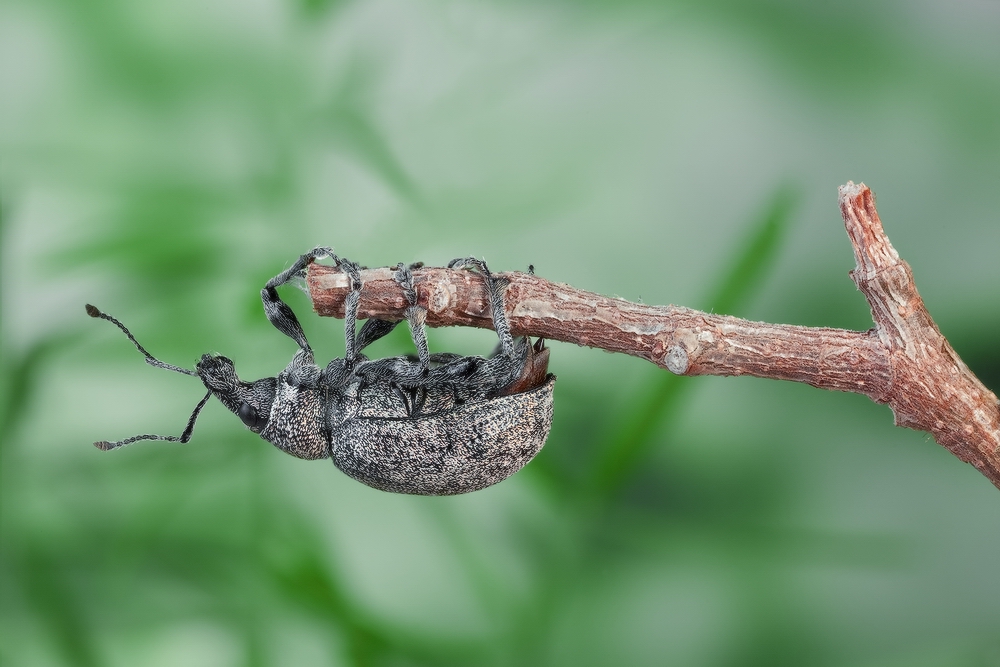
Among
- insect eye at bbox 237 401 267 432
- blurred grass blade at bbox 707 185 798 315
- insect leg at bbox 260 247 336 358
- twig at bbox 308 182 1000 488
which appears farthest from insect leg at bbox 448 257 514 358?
blurred grass blade at bbox 707 185 798 315

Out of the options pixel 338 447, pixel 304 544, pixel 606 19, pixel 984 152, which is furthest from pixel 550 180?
pixel 304 544

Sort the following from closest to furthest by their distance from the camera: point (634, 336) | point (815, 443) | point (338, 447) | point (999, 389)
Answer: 1. point (634, 336)
2. point (338, 447)
3. point (999, 389)
4. point (815, 443)

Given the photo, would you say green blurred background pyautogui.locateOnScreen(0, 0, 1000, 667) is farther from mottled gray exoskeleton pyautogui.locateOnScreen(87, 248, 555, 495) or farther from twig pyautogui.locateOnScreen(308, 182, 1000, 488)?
twig pyautogui.locateOnScreen(308, 182, 1000, 488)

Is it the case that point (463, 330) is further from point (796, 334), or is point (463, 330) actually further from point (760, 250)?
point (796, 334)

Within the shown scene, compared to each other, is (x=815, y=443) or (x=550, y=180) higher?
(x=550, y=180)

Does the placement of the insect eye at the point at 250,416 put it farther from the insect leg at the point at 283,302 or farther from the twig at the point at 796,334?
the twig at the point at 796,334

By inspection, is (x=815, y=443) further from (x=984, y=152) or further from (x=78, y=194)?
(x=78, y=194)
